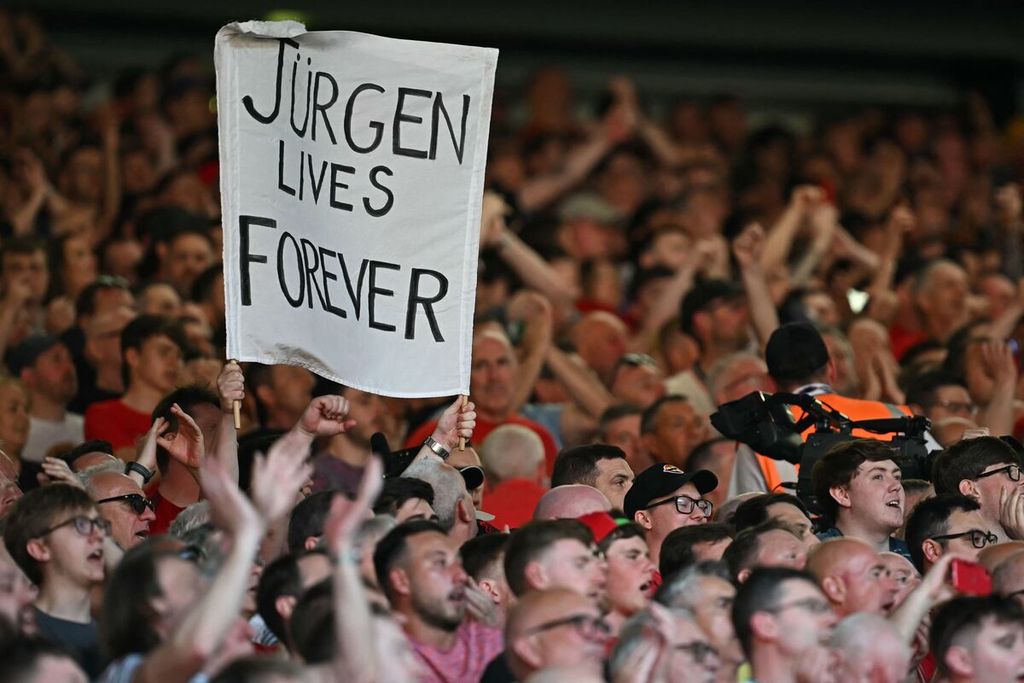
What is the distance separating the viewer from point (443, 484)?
7.59 m

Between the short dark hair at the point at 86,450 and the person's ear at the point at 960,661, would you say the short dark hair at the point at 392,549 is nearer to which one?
the person's ear at the point at 960,661

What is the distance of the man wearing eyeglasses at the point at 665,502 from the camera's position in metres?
7.78

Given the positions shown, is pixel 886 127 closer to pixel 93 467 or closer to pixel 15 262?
pixel 15 262

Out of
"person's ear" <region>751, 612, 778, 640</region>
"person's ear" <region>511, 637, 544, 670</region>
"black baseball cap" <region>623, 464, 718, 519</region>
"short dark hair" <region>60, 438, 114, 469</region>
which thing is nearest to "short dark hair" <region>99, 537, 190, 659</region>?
"person's ear" <region>511, 637, 544, 670</region>

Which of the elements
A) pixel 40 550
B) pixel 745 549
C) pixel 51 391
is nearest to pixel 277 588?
pixel 40 550

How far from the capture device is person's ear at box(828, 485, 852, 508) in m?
7.82

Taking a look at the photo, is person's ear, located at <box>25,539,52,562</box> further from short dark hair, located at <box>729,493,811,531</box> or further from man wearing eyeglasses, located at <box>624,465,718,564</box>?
short dark hair, located at <box>729,493,811,531</box>

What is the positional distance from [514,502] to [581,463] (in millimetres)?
550

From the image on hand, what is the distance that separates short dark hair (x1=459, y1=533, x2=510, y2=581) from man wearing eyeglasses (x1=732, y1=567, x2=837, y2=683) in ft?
3.56

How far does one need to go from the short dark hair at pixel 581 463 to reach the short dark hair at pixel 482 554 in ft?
3.56

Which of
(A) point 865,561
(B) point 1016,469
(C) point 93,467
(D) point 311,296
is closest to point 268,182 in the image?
(D) point 311,296

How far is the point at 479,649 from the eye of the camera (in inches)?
256

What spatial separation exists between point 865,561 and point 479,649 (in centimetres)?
129

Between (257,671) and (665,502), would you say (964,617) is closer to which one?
(665,502)
